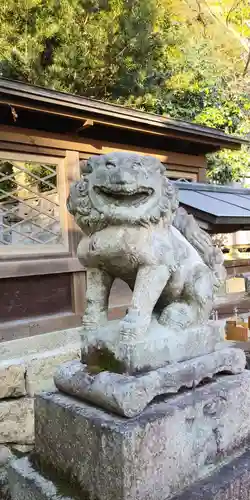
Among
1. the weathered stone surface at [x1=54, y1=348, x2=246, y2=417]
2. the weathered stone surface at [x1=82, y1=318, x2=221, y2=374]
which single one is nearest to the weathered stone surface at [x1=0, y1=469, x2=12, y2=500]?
the weathered stone surface at [x1=54, y1=348, x2=246, y2=417]

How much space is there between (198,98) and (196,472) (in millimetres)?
7862

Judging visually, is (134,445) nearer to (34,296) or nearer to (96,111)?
(34,296)

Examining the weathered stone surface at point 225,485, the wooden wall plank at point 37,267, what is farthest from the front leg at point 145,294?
the wooden wall plank at point 37,267

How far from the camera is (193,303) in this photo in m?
1.63

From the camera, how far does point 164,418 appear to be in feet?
4.38

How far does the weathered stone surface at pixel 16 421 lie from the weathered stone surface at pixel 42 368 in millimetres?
114

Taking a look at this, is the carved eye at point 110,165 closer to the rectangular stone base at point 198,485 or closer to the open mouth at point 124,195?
the open mouth at point 124,195

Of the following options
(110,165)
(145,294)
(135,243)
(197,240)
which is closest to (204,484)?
(145,294)

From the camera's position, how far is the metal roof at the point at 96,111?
10.3 ft

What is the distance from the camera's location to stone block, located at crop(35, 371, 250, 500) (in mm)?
1249

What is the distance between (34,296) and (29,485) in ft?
7.82

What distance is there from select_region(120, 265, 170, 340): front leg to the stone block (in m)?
0.33

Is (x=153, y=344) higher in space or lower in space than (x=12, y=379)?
higher

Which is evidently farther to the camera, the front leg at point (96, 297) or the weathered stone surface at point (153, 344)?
the front leg at point (96, 297)
